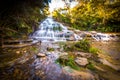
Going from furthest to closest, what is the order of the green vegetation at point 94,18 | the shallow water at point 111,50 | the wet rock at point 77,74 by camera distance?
the green vegetation at point 94,18, the shallow water at point 111,50, the wet rock at point 77,74

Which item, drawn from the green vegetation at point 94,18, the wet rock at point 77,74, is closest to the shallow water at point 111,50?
the wet rock at point 77,74

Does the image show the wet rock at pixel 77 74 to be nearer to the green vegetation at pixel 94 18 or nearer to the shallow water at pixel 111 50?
the shallow water at pixel 111 50

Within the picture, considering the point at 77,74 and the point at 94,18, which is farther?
the point at 94,18

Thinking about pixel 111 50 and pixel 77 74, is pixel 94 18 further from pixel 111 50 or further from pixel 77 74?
pixel 77 74

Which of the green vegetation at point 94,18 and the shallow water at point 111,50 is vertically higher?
the green vegetation at point 94,18

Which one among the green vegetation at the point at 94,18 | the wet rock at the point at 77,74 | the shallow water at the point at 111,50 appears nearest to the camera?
the wet rock at the point at 77,74

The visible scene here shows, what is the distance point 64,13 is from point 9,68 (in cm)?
2771

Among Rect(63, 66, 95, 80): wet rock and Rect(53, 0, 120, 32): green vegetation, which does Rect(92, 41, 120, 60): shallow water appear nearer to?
Rect(63, 66, 95, 80): wet rock

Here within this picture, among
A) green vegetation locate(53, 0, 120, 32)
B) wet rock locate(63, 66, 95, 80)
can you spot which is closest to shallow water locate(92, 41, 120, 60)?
wet rock locate(63, 66, 95, 80)

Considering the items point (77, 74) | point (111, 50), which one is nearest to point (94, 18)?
point (111, 50)

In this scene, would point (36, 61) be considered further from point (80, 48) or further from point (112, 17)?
point (112, 17)

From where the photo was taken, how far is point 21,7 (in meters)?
6.14

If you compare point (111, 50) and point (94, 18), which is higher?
point (94, 18)

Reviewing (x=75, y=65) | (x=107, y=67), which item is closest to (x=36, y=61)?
(x=75, y=65)
